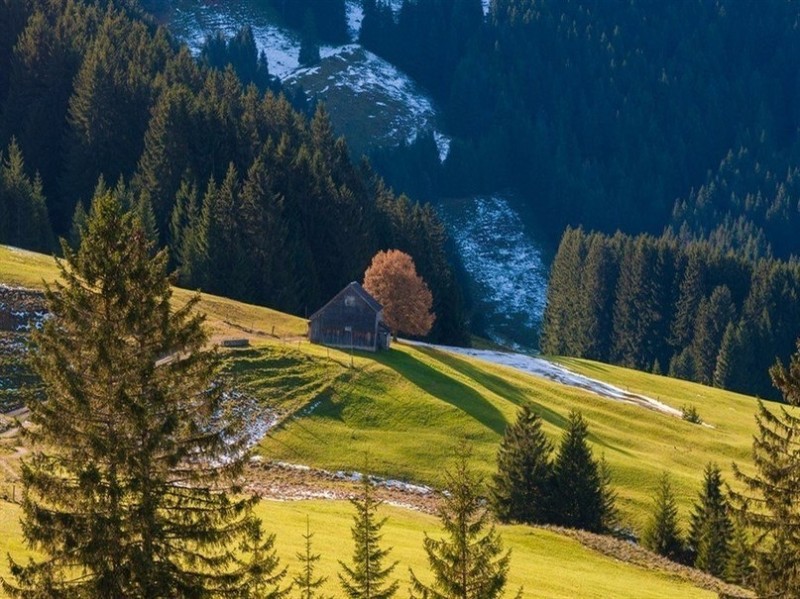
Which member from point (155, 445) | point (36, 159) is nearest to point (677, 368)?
point (36, 159)

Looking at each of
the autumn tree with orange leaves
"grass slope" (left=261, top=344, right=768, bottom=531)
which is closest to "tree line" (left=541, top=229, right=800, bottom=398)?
"grass slope" (left=261, top=344, right=768, bottom=531)

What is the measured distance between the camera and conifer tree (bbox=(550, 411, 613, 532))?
204 ft

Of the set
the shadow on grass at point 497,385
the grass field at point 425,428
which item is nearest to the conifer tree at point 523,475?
the grass field at point 425,428

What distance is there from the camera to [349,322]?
84500 millimetres

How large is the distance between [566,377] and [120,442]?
86467 millimetres

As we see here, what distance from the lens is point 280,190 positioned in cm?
12875

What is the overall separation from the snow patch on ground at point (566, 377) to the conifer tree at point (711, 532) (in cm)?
3156

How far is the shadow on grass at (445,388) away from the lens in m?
75.6

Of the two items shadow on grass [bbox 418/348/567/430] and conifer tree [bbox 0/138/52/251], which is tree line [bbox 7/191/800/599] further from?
conifer tree [bbox 0/138/52/251]

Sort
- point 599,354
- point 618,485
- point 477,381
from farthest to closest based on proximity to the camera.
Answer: point 599,354 < point 477,381 < point 618,485

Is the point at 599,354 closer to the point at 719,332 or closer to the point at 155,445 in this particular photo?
the point at 719,332

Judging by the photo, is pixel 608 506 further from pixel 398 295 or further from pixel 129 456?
pixel 129 456

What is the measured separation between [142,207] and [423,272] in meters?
37.6

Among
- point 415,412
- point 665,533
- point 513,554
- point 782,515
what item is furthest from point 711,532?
point 782,515
